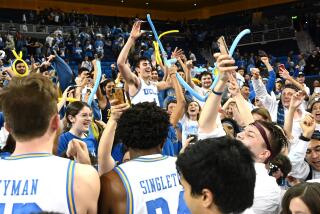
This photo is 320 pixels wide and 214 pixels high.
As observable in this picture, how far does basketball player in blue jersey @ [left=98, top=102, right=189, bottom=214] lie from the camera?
7.00ft

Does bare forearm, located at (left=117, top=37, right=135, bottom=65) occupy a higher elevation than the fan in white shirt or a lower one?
higher

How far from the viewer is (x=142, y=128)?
90.8 inches

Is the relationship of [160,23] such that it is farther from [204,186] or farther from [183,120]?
[204,186]

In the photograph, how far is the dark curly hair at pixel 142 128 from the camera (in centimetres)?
230

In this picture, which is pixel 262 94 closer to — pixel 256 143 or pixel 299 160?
pixel 299 160

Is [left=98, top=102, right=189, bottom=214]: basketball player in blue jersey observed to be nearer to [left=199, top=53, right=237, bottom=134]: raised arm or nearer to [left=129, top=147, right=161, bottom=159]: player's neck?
[left=129, top=147, right=161, bottom=159]: player's neck

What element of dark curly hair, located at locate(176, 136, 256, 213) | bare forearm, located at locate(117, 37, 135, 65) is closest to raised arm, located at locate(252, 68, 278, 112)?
bare forearm, located at locate(117, 37, 135, 65)

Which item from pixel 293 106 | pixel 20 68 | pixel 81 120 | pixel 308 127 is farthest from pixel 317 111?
pixel 20 68

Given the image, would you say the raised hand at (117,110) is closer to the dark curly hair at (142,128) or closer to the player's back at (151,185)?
the dark curly hair at (142,128)

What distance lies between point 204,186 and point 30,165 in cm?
75

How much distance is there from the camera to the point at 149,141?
230 centimetres

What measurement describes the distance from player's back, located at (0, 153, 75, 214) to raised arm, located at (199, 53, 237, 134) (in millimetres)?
909

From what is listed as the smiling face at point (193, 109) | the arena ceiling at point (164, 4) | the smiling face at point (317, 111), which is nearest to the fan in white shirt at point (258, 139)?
the smiling face at point (317, 111)

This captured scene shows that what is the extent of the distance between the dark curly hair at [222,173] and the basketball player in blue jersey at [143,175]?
56 centimetres
